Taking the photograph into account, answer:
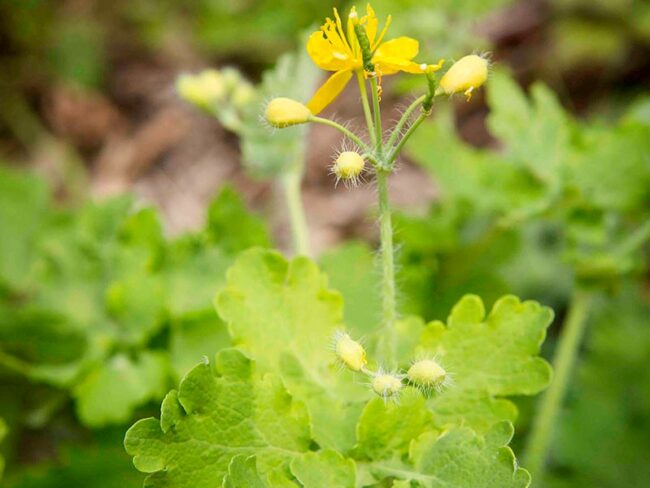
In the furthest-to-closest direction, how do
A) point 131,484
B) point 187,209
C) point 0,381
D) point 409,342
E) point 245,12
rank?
point 245,12 < point 187,209 < point 0,381 < point 131,484 < point 409,342

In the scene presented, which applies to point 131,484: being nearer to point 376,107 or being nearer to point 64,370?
point 64,370

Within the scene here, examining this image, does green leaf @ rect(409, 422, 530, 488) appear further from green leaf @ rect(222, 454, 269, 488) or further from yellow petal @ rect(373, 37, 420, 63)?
yellow petal @ rect(373, 37, 420, 63)

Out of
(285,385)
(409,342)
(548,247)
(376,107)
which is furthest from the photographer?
(548,247)

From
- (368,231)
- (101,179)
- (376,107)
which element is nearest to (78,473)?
(376,107)

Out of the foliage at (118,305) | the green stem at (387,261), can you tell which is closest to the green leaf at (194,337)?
the foliage at (118,305)

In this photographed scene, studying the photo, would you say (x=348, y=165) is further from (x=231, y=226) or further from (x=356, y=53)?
(x=231, y=226)

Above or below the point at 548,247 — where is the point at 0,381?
below

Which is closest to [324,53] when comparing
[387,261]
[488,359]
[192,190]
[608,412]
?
[387,261]
